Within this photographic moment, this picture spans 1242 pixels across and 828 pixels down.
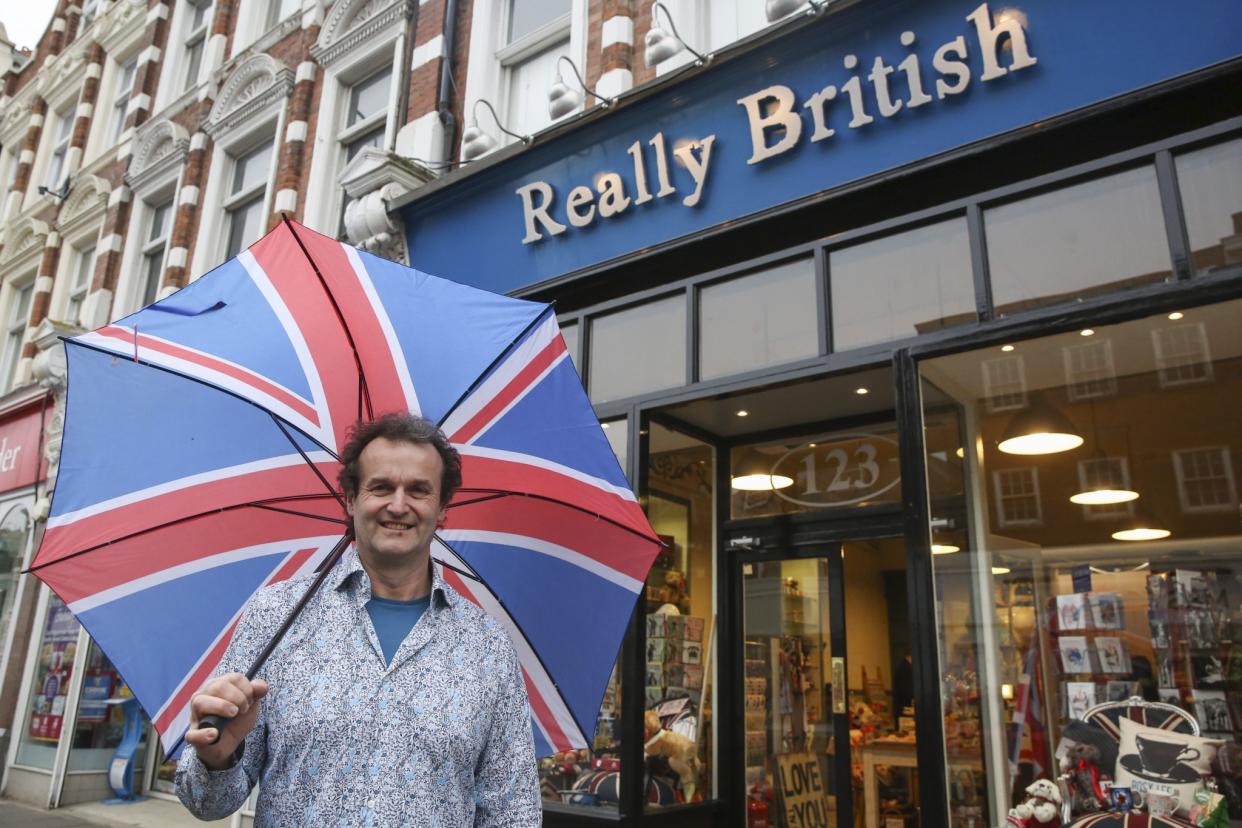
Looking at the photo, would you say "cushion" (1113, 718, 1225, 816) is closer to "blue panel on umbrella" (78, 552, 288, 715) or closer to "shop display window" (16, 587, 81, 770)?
"blue panel on umbrella" (78, 552, 288, 715)

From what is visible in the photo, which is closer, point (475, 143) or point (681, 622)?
point (681, 622)

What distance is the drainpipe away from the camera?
885 centimetres

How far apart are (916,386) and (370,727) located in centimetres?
388

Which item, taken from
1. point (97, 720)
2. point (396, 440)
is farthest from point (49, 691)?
point (396, 440)

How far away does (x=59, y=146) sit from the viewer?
17.3 meters

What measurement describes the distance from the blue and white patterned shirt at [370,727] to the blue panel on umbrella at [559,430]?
70 cm

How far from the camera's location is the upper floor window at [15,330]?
16.1 m

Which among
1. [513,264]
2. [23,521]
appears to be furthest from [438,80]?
[23,521]

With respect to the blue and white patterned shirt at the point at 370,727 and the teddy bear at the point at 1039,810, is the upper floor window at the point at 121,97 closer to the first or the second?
the blue and white patterned shirt at the point at 370,727

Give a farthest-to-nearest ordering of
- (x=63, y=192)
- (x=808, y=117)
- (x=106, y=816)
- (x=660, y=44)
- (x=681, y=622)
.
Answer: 1. (x=63, y=192)
2. (x=106, y=816)
3. (x=660, y=44)
4. (x=681, y=622)
5. (x=808, y=117)

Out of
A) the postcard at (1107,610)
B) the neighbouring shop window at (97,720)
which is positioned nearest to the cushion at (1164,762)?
Answer: the postcard at (1107,610)

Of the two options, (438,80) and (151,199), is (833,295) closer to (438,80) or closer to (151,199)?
(438,80)

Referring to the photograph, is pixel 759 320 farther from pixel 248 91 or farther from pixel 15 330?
pixel 15 330

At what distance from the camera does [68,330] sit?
1191 centimetres
